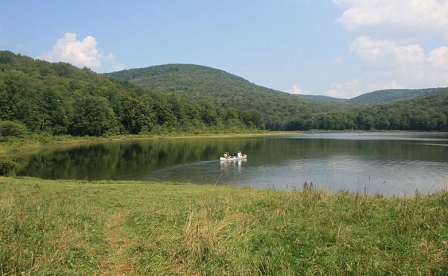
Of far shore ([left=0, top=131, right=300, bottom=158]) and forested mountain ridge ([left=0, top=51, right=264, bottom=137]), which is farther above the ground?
forested mountain ridge ([left=0, top=51, right=264, bottom=137])

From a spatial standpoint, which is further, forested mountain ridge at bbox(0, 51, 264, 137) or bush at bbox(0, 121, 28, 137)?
forested mountain ridge at bbox(0, 51, 264, 137)

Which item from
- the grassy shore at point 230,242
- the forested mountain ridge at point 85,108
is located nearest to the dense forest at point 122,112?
the forested mountain ridge at point 85,108

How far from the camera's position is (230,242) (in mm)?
6672

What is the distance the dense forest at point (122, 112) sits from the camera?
77.2m

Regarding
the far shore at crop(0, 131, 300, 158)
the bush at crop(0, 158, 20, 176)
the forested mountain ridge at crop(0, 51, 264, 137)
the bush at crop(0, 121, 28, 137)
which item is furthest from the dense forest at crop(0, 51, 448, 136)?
the bush at crop(0, 158, 20, 176)

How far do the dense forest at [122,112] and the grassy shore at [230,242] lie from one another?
209 feet

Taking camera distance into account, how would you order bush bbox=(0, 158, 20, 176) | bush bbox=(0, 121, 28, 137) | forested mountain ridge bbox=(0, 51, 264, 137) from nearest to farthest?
1. bush bbox=(0, 158, 20, 176)
2. bush bbox=(0, 121, 28, 137)
3. forested mountain ridge bbox=(0, 51, 264, 137)

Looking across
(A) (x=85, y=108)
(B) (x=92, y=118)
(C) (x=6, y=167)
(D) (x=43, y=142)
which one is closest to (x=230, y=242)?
(C) (x=6, y=167)

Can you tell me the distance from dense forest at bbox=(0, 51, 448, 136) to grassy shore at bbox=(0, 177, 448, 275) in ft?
209

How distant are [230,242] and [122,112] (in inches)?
4135

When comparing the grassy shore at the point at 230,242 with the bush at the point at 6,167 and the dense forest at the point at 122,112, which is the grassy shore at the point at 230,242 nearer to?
the bush at the point at 6,167

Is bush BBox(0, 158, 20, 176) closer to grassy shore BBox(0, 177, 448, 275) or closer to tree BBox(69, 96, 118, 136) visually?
grassy shore BBox(0, 177, 448, 275)

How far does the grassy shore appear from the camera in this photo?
580 cm

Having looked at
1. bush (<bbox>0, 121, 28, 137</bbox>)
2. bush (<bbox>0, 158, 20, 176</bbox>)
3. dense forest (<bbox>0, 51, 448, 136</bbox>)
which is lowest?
bush (<bbox>0, 158, 20, 176</bbox>)
